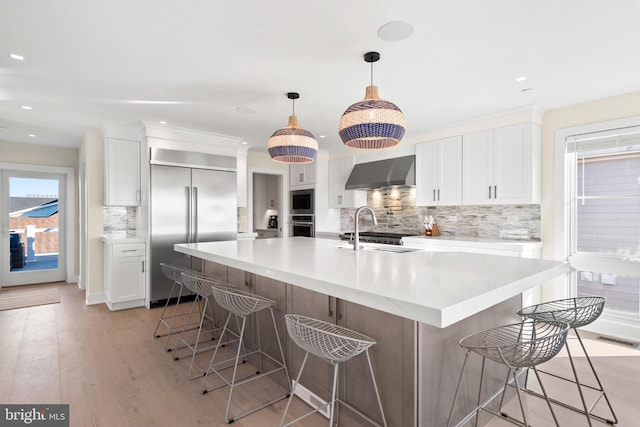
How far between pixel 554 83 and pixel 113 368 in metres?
4.46

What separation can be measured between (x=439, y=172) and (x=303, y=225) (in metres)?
2.74

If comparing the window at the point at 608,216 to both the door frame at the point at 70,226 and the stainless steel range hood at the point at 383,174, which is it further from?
the door frame at the point at 70,226

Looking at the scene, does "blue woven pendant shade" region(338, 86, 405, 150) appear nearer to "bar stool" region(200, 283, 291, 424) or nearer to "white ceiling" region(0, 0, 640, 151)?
"white ceiling" region(0, 0, 640, 151)

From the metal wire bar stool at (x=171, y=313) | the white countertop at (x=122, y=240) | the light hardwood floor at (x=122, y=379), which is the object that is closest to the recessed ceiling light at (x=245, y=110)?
the metal wire bar stool at (x=171, y=313)

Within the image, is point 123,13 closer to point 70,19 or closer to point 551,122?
point 70,19

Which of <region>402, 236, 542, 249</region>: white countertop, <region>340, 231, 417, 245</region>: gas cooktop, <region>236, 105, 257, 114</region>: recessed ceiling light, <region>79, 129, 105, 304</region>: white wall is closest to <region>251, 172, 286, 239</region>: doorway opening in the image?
<region>340, 231, 417, 245</region>: gas cooktop

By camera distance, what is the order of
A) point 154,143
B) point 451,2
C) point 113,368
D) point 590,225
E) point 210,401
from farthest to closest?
1. point 154,143
2. point 590,225
3. point 113,368
4. point 210,401
5. point 451,2

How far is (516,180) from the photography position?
12.6 ft

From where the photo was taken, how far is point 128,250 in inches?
170

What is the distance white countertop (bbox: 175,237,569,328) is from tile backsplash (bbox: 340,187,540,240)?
2.08 m

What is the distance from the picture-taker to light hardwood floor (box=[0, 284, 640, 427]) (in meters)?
2.02

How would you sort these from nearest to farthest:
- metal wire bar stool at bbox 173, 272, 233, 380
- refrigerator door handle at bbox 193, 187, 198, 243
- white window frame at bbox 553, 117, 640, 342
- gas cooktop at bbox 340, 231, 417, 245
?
metal wire bar stool at bbox 173, 272, 233, 380
white window frame at bbox 553, 117, 640, 342
refrigerator door handle at bbox 193, 187, 198, 243
gas cooktop at bbox 340, 231, 417, 245

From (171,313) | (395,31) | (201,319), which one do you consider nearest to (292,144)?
(395,31)

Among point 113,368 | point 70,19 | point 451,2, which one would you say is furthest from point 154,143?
point 451,2
